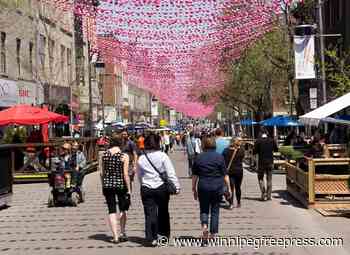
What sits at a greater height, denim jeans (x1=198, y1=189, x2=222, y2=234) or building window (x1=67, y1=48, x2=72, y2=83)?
building window (x1=67, y1=48, x2=72, y2=83)

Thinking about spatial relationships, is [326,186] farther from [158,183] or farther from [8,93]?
[8,93]

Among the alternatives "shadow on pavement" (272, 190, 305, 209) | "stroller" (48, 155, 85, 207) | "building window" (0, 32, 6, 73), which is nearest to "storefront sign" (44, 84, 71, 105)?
"building window" (0, 32, 6, 73)

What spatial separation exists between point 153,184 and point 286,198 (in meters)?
7.79

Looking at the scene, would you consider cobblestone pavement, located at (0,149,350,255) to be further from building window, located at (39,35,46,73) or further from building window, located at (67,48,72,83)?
building window, located at (67,48,72,83)

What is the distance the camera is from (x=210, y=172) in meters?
10.5

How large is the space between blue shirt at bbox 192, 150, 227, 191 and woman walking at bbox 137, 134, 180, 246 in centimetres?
43

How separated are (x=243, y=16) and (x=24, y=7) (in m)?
14.5

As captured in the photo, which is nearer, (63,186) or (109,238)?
(109,238)

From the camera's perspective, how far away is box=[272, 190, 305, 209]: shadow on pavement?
52.2ft

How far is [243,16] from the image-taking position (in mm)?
26062

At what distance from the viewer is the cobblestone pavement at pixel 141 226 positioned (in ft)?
33.6

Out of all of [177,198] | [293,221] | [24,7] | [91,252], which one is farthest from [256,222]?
[24,7]

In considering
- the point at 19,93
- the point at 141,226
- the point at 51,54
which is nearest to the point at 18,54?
the point at 19,93

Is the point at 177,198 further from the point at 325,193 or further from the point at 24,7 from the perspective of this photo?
the point at 24,7
